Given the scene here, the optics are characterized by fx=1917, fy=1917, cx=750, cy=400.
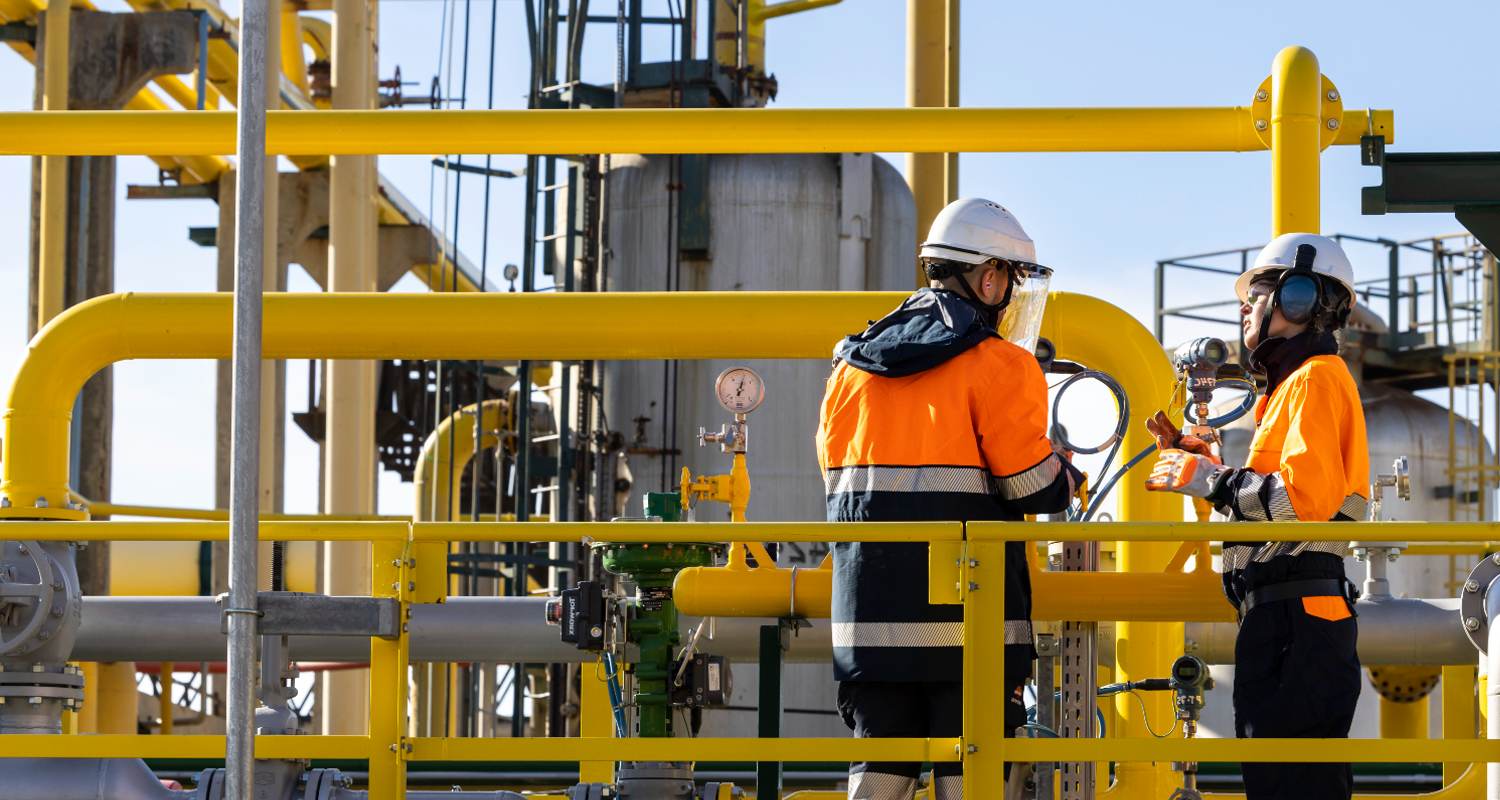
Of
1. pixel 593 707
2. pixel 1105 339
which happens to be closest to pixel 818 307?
pixel 1105 339

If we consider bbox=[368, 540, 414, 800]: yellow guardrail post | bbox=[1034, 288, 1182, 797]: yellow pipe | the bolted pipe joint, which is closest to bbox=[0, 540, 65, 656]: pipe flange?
the bolted pipe joint

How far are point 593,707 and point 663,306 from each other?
4.86 ft

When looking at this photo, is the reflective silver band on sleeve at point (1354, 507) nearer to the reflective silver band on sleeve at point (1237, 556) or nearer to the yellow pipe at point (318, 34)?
the reflective silver band on sleeve at point (1237, 556)

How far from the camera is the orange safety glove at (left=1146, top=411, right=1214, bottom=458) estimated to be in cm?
464

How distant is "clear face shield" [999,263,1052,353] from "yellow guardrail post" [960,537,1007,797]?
62 centimetres

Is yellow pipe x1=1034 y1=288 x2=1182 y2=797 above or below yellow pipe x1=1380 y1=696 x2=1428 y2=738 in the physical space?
above

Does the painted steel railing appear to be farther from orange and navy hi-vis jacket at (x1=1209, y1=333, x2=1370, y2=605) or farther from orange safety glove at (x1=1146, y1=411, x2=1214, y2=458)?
orange safety glove at (x1=1146, y1=411, x2=1214, y2=458)

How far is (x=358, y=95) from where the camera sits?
582 inches

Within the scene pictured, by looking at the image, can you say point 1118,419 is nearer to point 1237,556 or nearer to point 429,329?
point 1237,556

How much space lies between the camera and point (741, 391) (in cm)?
584

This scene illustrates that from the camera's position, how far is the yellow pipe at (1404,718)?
38.5 feet

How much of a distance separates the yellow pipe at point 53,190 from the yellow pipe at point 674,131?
23.3ft

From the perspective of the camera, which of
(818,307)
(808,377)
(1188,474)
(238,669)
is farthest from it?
(808,377)

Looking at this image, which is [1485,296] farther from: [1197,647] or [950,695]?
[950,695]
